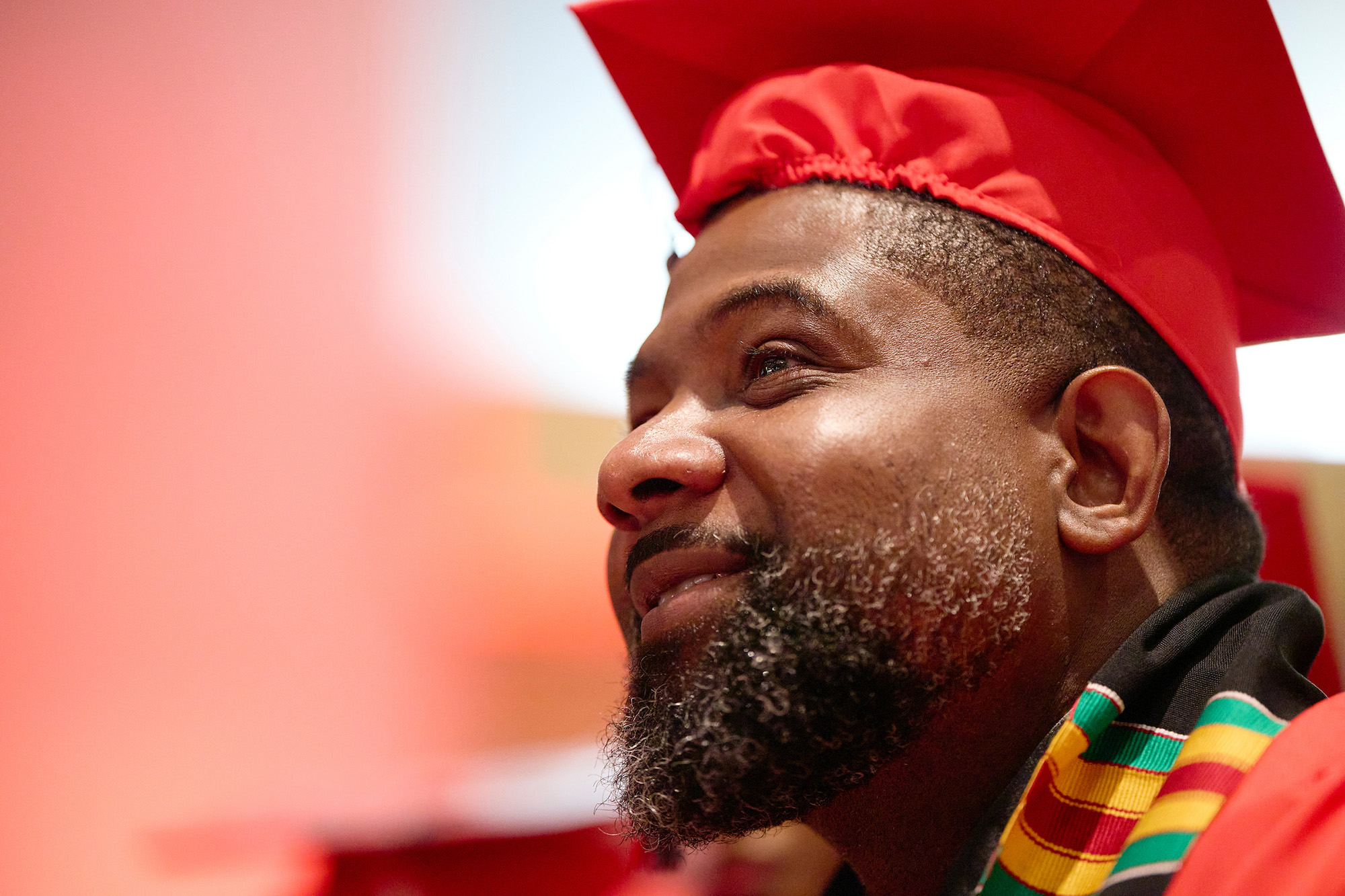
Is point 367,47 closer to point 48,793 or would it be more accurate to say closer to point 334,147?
point 334,147

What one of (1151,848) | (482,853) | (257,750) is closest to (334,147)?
(257,750)

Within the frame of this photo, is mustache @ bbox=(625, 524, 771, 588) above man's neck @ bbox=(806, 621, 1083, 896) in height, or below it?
above

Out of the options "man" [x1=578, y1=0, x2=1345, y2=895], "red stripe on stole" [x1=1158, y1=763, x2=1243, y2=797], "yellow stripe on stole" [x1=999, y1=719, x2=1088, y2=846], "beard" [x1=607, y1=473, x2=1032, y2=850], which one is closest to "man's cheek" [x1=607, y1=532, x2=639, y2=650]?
"man" [x1=578, y1=0, x2=1345, y2=895]

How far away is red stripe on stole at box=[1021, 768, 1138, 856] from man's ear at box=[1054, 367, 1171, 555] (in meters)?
0.25

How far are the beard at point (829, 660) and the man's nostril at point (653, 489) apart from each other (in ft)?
0.22

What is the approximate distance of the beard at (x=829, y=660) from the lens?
0.78m

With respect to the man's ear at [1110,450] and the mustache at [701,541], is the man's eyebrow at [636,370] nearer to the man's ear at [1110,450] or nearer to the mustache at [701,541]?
the mustache at [701,541]

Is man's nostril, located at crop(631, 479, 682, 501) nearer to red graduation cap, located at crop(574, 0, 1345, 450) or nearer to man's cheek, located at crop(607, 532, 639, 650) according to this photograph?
man's cheek, located at crop(607, 532, 639, 650)

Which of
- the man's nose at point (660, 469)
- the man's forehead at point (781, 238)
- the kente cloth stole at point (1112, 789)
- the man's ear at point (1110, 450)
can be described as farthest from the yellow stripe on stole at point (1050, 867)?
the man's forehead at point (781, 238)

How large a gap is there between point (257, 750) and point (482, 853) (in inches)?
16.0

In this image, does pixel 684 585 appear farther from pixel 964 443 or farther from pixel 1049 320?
pixel 1049 320

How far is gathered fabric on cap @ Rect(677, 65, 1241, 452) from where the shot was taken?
3.14 ft

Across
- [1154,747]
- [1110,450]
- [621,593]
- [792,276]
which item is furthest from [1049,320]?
[621,593]

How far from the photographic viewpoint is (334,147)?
152 centimetres
